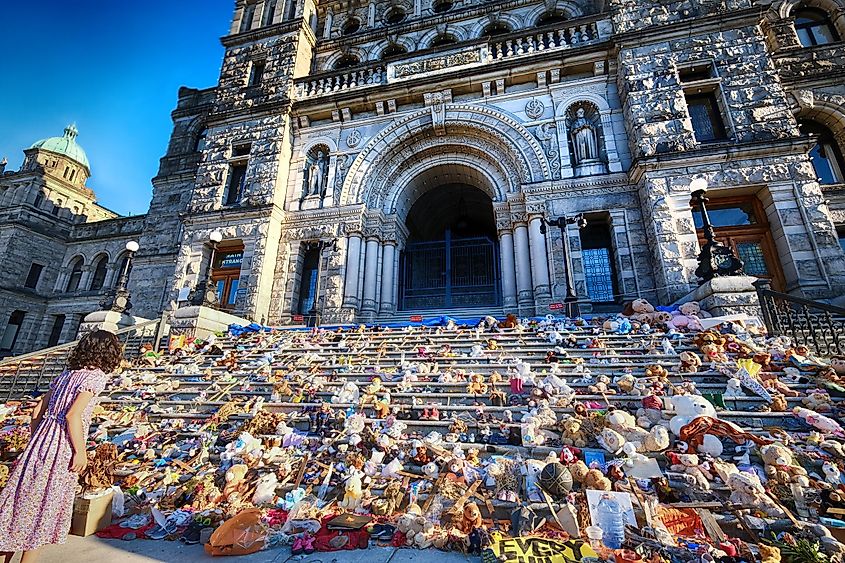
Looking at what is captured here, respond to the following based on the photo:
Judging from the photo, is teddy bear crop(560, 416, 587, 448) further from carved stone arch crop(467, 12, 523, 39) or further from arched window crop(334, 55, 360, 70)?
arched window crop(334, 55, 360, 70)

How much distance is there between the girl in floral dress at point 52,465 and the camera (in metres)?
2.32

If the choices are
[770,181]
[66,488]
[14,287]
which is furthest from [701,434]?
[14,287]

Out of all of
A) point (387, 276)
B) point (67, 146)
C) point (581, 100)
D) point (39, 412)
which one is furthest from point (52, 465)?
point (67, 146)

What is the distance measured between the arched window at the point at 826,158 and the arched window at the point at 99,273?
35.2 metres

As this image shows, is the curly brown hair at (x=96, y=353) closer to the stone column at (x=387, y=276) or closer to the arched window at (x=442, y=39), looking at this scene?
the stone column at (x=387, y=276)

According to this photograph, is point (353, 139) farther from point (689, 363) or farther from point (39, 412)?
point (39, 412)

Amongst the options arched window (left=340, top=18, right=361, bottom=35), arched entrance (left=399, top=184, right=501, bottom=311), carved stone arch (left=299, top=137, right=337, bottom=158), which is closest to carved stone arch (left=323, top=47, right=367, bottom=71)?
arched window (left=340, top=18, right=361, bottom=35)

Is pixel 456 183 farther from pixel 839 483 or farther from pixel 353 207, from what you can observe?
pixel 839 483

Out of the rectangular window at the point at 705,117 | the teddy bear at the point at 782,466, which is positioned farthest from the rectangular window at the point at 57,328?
the rectangular window at the point at 705,117

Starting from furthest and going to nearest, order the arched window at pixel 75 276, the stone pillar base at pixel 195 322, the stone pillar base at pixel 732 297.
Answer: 1. the arched window at pixel 75 276
2. the stone pillar base at pixel 195 322
3. the stone pillar base at pixel 732 297

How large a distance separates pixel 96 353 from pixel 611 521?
4.38 meters

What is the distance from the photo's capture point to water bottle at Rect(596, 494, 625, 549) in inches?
111

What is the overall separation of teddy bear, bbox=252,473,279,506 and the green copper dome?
38168 millimetres

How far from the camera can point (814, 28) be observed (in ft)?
45.8
